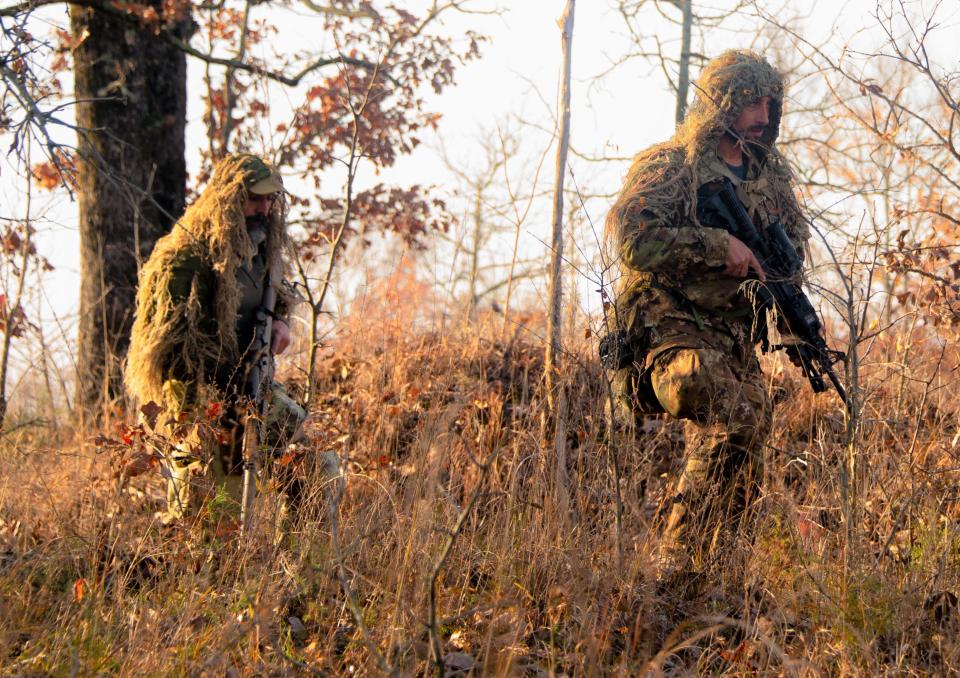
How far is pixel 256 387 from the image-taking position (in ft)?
13.6

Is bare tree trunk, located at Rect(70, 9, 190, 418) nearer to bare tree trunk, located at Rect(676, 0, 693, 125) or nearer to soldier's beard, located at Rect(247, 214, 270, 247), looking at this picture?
soldier's beard, located at Rect(247, 214, 270, 247)

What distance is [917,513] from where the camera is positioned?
12.1ft

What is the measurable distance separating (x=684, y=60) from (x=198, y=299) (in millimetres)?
5258

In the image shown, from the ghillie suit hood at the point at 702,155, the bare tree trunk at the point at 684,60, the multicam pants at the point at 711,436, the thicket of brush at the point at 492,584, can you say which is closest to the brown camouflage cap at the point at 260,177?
the thicket of brush at the point at 492,584

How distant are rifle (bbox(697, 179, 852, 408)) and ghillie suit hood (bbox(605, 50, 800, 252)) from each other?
11cm

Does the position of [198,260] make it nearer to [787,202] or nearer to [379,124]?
[787,202]

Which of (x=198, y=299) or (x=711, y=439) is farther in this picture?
(x=198, y=299)

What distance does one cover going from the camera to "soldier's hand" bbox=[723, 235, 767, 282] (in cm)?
387

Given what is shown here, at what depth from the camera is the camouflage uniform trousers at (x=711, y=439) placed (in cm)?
380

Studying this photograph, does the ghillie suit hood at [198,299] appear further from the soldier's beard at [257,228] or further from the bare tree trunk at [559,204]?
the bare tree trunk at [559,204]

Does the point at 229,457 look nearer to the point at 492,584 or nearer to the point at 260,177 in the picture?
the point at 260,177

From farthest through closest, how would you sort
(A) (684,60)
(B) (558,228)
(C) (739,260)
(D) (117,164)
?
(A) (684,60) < (D) (117,164) < (B) (558,228) < (C) (739,260)

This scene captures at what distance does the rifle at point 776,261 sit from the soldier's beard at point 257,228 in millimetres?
1960

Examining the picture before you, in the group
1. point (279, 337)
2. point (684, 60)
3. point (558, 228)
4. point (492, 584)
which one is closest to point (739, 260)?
point (558, 228)
